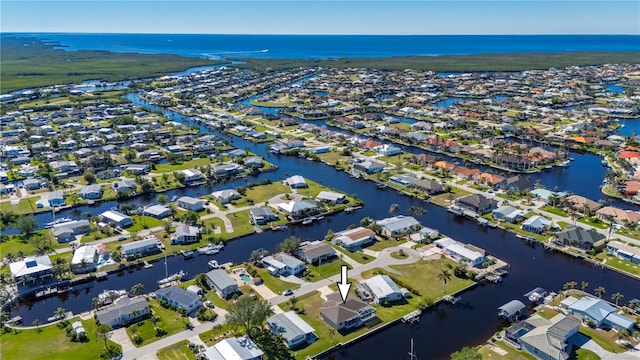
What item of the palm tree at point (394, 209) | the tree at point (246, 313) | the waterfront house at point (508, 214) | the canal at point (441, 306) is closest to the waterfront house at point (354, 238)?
the canal at point (441, 306)

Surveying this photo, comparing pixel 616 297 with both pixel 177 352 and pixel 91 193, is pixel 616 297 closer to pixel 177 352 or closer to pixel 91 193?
pixel 177 352

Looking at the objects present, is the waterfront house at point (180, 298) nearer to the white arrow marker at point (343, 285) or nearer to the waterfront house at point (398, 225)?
the white arrow marker at point (343, 285)

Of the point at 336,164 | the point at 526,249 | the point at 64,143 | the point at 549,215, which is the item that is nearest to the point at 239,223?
the point at 336,164

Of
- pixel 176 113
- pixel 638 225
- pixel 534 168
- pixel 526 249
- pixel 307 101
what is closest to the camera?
pixel 526 249

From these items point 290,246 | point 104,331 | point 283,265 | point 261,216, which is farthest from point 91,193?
point 104,331

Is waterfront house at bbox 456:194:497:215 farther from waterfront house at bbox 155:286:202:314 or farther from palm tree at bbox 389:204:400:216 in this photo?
waterfront house at bbox 155:286:202:314

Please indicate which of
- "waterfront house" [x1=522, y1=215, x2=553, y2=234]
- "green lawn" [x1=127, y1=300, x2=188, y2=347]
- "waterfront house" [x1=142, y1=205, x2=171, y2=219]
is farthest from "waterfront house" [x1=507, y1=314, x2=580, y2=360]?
"waterfront house" [x1=142, y1=205, x2=171, y2=219]

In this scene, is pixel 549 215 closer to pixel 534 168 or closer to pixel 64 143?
pixel 534 168

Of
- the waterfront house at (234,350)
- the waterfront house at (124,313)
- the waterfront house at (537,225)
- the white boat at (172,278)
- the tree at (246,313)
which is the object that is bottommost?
the white boat at (172,278)
